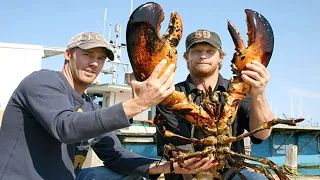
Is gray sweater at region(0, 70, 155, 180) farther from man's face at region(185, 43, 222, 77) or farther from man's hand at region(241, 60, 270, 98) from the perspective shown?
man's face at region(185, 43, 222, 77)

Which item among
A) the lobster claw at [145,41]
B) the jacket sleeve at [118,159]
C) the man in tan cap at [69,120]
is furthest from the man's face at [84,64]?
the jacket sleeve at [118,159]

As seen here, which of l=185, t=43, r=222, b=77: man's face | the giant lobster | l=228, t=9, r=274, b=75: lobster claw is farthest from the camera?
l=185, t=43, r=222, b=77: man's face

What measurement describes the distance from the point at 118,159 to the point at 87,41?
1.49 metres

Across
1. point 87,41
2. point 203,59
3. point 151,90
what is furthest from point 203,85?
point 151,90

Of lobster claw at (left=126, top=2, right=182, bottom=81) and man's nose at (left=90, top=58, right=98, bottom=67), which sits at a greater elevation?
lobster claw at (left=126, top=2, right=182, bottom=81)

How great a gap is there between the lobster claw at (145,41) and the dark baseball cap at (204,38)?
131cm

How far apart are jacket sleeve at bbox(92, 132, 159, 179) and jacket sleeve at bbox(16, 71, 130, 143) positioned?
129 centimetres

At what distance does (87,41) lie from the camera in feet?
11.0

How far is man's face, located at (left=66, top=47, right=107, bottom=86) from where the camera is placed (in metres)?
3.38

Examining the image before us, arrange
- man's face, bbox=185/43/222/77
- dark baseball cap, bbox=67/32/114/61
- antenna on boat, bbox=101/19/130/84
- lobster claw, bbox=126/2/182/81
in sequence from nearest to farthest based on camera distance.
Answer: lobster claw, bbox=126/2/182/81, dark baseball cap, bbox=67/32/114/61, man's face, bbox=185/43/222/77, antenna on boat, bbox=101/19/130/84

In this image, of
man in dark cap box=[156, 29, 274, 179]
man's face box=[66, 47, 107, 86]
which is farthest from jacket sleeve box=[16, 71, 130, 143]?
man in dark cap box=[156, 29, 274, 179]

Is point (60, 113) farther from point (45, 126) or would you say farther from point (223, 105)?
point (223, 105)

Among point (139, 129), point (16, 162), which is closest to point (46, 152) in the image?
point (16, 162)

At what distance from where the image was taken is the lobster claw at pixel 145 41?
2.77 metres
